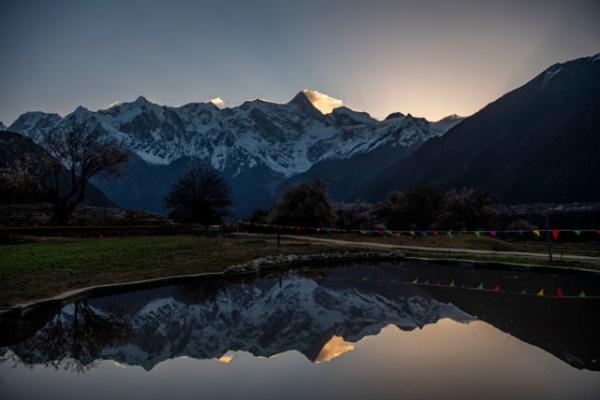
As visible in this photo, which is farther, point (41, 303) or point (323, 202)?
point (323, 202)

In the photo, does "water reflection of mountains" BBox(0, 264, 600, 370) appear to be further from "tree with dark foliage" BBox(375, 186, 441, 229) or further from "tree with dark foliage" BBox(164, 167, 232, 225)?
"tree with dark foliage" BBox(375, 186, 441, 229)

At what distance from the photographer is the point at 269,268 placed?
2353 cm

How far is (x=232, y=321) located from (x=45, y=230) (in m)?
28.4

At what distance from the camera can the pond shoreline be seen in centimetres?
1395

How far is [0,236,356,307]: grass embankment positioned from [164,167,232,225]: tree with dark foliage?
2342cm

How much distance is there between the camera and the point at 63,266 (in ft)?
64.2

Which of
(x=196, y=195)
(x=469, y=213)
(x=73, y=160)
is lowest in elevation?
(x=469, y=213)

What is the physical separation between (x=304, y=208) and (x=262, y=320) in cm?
3943

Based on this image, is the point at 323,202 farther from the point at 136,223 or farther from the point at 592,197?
the point at 592,197

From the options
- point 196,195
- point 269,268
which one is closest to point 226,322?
point 269,268

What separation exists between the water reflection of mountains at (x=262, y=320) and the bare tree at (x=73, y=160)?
94.9 feet

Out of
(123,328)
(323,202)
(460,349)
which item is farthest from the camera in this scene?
(323,202)

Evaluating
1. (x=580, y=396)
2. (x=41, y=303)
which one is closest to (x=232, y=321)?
(x=41, y=303)

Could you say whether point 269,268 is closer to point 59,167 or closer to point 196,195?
point 59,167
